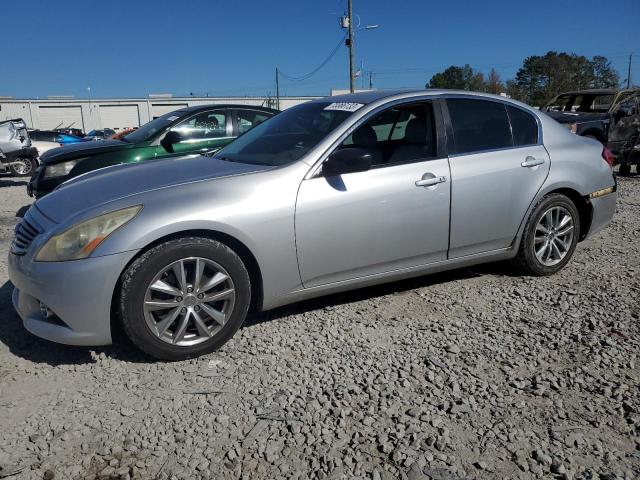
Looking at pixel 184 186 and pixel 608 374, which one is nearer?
pixel 608 374

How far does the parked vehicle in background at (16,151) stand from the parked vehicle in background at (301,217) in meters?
11.0

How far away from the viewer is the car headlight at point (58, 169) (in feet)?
22.4

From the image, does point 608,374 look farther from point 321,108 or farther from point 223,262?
point 321,108

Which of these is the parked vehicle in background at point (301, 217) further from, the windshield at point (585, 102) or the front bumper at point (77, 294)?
the windshield at point (585, 102)

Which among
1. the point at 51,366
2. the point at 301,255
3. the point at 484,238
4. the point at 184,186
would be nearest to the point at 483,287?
the point at 484,238

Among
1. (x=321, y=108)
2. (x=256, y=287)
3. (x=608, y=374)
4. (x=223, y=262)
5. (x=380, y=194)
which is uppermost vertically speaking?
(x=321, y=108)

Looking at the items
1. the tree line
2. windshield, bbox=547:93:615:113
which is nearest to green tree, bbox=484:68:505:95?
the tree line

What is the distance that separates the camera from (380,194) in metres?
3.48

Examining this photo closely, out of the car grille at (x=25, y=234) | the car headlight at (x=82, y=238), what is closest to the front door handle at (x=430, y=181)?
the car headlight at (x=82, y=238)

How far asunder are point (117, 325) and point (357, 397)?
1507 millimetres

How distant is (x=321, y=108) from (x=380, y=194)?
102 cm

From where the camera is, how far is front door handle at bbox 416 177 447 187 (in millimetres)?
3639

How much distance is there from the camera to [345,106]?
3.88 meters

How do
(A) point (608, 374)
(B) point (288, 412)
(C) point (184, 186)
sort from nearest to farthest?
(B) point (288, 412) < (A) point (608, 374) < (C) point (184, 186)
